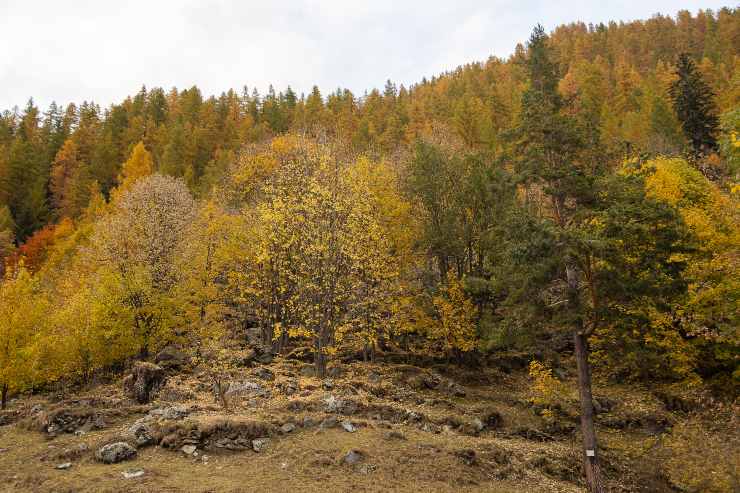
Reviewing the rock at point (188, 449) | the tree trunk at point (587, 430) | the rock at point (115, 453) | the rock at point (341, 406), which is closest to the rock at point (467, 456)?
the tree trunk at point (587, 430)

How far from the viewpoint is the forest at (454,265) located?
50.2 feet

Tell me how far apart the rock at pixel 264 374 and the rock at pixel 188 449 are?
6.75 metres

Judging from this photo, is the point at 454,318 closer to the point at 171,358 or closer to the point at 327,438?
the point at 327,438

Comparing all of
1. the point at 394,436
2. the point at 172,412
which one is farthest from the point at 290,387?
the point at 394,436

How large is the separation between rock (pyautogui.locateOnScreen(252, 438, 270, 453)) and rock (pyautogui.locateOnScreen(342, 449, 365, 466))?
2.68m

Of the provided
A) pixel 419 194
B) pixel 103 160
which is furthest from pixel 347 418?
pixel 103 160

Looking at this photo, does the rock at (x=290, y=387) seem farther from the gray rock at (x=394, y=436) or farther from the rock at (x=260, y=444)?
the gray rock at (x=394, y=436)

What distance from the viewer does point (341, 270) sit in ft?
74.3

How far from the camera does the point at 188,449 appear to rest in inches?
555

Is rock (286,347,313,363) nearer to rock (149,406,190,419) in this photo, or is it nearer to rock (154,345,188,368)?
rock (154,345,188,368)

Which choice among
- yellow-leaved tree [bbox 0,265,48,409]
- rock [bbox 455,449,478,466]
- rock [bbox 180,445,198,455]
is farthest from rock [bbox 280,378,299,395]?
yellow-leaved tree [bbox 0,265,48,409]

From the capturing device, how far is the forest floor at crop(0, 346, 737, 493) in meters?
12.7

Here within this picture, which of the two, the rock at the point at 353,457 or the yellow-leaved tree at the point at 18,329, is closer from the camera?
the rock at the point at 353,457

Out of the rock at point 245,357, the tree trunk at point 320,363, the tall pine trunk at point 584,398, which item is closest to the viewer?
the tall pine trunk at point 584,398
